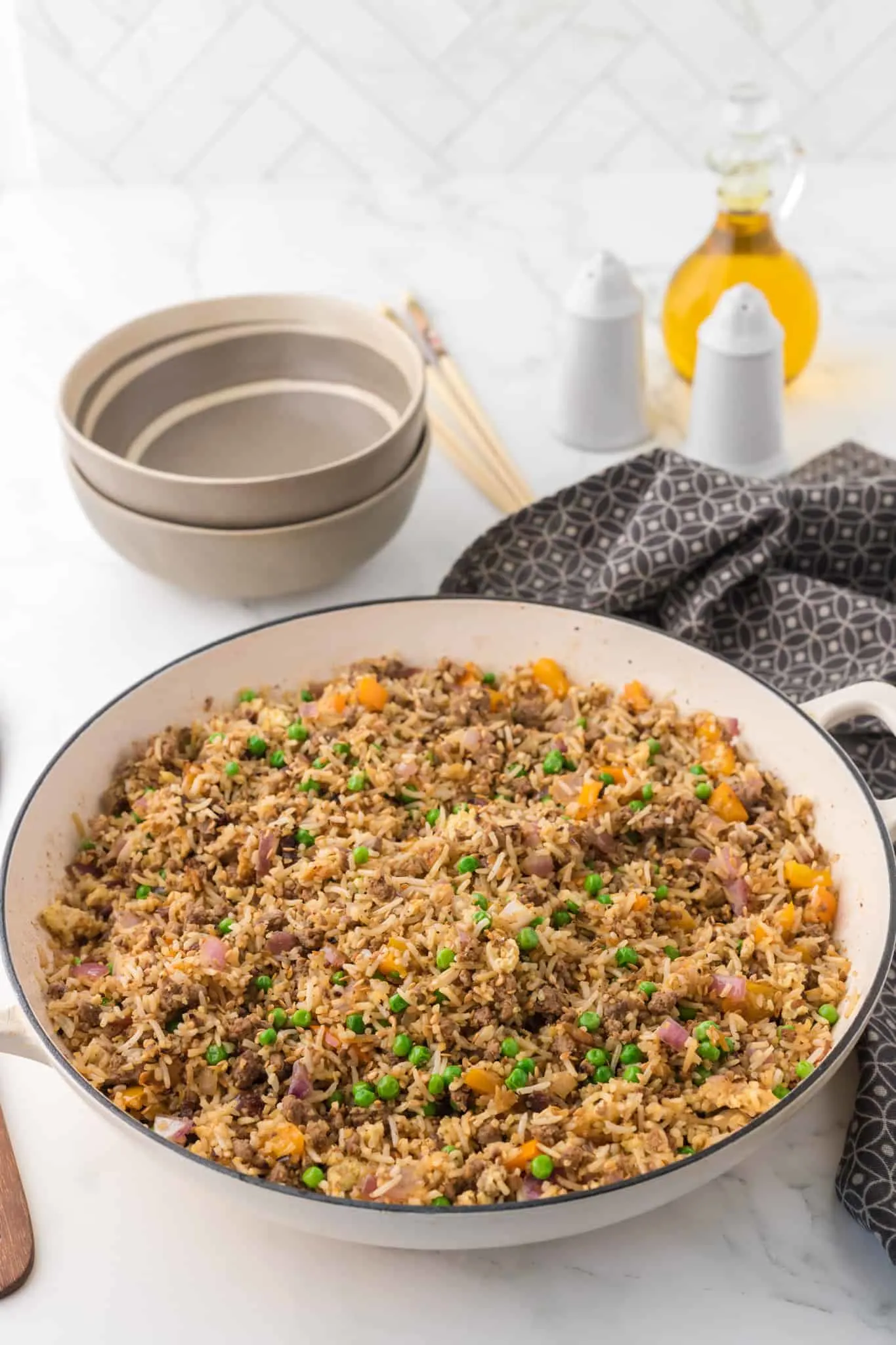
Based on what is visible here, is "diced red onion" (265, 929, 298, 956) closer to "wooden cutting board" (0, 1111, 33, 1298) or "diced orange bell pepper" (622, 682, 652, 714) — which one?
"wooden cutting board" (0, 1111, 33, 1298)

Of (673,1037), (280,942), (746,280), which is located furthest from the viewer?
(746,280)

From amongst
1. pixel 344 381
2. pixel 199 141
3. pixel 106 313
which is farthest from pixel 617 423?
pixel 199 141

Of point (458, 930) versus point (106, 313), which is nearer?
point (458, 930)

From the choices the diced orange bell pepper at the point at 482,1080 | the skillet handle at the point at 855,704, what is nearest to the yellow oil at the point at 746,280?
the skillet handle at the point at 855,704

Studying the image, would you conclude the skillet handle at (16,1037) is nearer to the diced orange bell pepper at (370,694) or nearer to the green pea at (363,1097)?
the green pea at (363,1097)

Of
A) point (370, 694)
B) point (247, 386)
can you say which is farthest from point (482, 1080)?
point (247, 386)

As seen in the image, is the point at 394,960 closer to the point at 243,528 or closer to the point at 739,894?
the point at 739,894

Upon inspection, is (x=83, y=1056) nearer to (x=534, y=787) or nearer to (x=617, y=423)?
(x=534, y=787)
